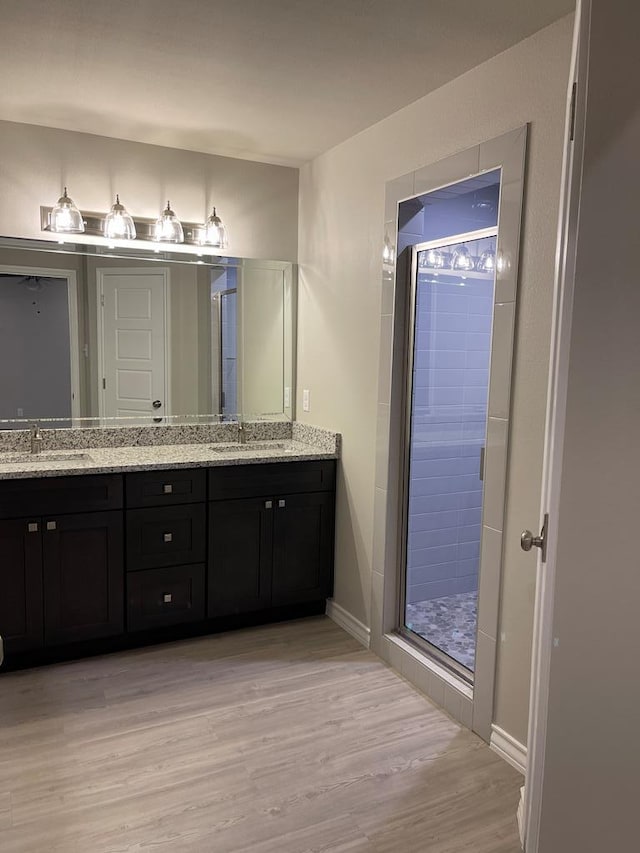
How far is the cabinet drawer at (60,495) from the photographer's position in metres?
2.81

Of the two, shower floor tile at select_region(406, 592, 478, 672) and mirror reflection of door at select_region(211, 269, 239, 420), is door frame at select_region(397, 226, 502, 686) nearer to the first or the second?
shower floor tile at select_region(406, 592, 478, 672)

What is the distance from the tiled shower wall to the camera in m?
3.12

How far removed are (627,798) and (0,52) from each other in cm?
284

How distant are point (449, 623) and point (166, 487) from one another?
1.52 m

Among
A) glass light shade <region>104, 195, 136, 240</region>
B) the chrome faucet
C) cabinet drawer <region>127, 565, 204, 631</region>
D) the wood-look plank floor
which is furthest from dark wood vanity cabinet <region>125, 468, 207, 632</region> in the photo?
glass light shade <region>104, 195, 136, 240</region>

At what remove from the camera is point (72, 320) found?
3.34m

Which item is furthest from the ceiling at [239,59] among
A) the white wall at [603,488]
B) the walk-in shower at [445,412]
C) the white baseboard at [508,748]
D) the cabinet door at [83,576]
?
the white baseboard at [508,748]

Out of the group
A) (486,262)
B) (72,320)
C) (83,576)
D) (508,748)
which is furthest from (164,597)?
(486,262)

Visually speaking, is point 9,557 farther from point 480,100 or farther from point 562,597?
point 480,100

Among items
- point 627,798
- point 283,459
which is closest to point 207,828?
point 627,798

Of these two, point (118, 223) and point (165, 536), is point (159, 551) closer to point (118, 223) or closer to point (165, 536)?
point (165, 536)

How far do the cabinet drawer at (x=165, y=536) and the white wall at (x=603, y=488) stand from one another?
2228 mm

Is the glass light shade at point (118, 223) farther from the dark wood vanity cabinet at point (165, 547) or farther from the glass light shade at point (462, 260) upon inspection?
the glass light shade at point (462, 260)

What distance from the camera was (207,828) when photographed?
2.00 metres
